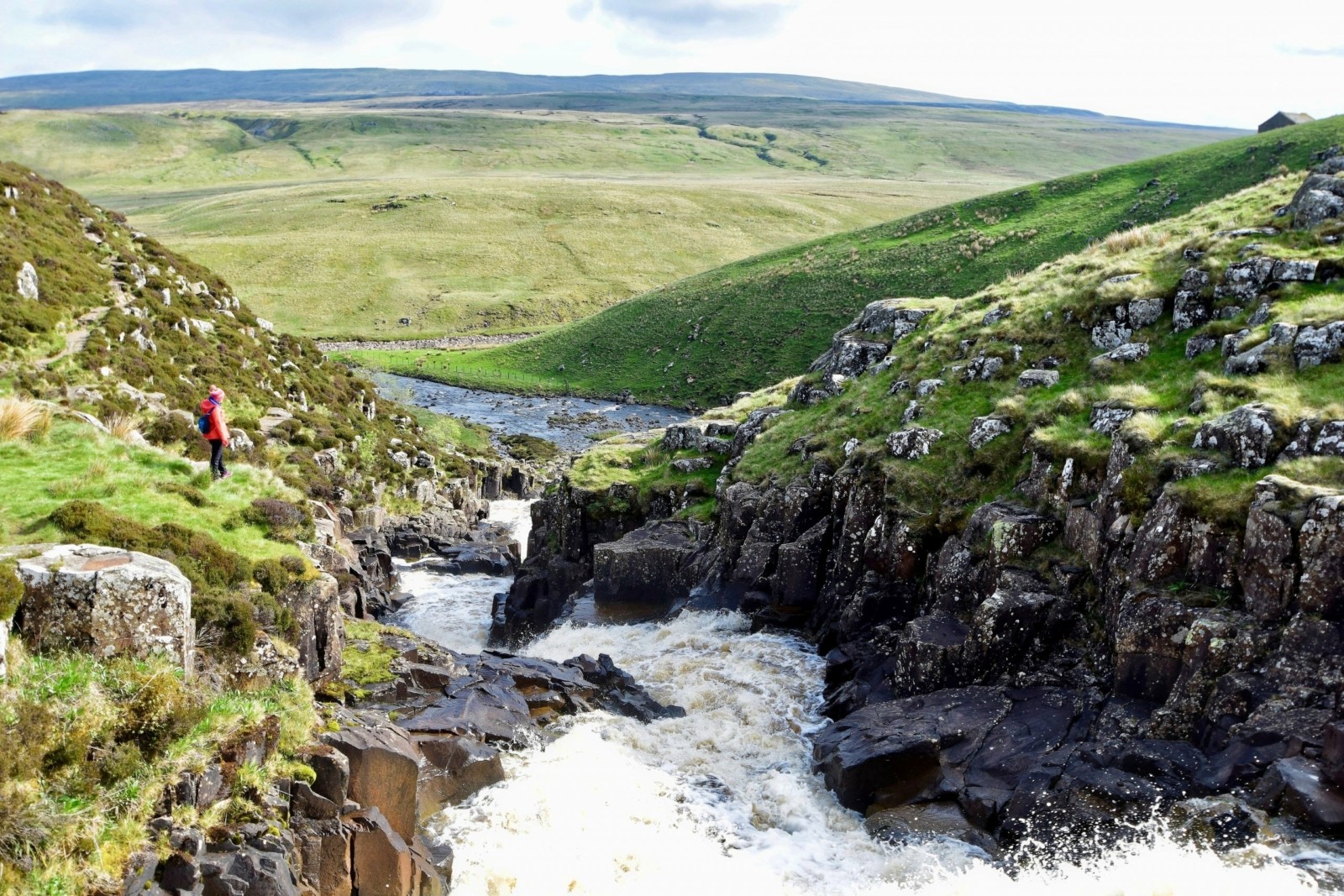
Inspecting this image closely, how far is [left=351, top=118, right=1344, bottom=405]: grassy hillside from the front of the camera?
9862 centimetres

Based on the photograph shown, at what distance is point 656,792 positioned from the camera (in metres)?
22.8

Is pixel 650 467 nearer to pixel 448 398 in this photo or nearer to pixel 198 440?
pixel 198 440

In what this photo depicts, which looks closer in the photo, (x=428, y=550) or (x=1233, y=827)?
(x=1233, y=827)

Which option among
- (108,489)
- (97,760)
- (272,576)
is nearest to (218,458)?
(108,489)

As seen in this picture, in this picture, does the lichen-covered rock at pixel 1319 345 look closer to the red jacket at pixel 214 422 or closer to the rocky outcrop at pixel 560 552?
the rocky outcrop at pixel 560 552

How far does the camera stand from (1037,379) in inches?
1292

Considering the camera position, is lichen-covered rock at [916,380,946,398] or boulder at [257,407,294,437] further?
boulder at [257,407,294,437]

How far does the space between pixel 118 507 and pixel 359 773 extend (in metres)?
8.68

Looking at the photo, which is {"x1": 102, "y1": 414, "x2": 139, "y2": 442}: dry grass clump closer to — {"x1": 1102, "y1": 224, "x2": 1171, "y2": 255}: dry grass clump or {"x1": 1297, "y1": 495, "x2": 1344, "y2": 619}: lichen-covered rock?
{"x1": 1297, "y1": 495, "x2": 1344, "y2": 619}: lichen-covered rock

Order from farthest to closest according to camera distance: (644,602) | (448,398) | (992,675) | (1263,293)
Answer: (448,398) → (644,602) → (1263,293) → (992,675)

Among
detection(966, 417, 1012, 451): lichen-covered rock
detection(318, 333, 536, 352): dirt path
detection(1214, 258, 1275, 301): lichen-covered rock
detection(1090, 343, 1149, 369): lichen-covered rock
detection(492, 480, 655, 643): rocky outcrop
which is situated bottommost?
detection(318, 333, 536, 352): dirt path

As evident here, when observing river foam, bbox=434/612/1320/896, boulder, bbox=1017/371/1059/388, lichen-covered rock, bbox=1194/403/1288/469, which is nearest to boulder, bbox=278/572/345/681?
river foam, bbox=434/612/1320/896

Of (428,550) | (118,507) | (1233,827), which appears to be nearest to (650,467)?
(428,550)

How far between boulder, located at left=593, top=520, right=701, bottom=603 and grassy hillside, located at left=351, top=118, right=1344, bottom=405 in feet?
200
